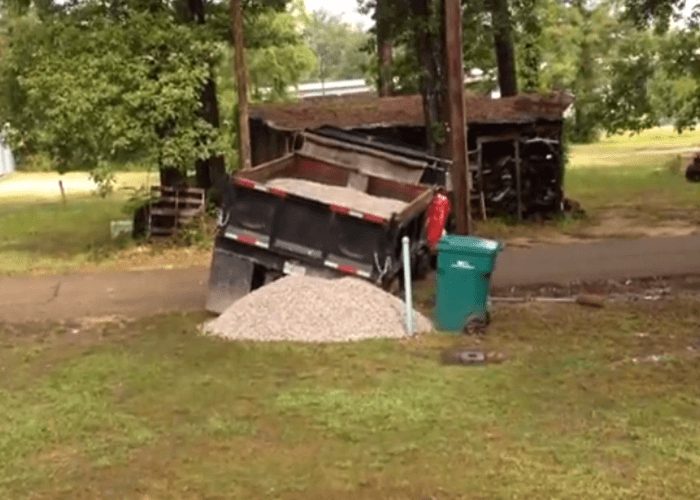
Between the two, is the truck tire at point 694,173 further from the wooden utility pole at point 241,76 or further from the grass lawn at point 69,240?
the wooden utility pole at point 241,76

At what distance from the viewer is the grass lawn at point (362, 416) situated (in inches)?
288

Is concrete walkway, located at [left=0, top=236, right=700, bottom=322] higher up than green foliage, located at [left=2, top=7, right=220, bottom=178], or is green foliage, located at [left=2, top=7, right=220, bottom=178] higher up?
green foliage, located at [left=2, top=7, right=220, bottom=178]

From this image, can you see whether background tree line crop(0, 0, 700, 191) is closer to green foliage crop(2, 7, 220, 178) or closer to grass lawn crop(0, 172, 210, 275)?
green foliage crop(2, 7, 220, 178)

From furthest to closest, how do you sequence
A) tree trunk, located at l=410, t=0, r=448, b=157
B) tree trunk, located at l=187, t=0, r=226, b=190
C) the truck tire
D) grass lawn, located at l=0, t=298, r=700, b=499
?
the truck tire
tree trunk, located at l=187, t=0, r=226, b=190
tree trunk, located at l=410, t=0, r=448, b=157
grass lawn, located at l=0, t=298, r=700, b=499

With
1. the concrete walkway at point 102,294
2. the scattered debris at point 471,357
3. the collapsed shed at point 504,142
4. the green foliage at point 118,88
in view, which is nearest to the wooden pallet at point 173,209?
the green foliage at point 118,88

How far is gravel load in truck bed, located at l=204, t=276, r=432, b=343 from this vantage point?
12.1m

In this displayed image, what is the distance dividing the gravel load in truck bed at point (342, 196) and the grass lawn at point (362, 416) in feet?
7.39

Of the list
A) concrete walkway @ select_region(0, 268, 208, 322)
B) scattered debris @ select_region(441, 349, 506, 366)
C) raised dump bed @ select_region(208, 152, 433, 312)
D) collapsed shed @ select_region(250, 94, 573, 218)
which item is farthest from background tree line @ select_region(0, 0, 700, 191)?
scattered debris @ select_region(441, 349, 506, 366)

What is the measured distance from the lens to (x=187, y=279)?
58.9 ft

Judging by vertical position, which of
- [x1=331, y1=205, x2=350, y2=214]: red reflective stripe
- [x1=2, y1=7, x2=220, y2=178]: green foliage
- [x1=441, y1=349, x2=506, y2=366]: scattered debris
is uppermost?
[x1=2, y1=7, x2=220, y2=178]: green foliage

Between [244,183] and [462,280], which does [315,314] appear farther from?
[244,183]

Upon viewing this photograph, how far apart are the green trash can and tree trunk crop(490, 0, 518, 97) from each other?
46.0 feet

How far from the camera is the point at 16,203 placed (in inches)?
1640

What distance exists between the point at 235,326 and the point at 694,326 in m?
5.00
